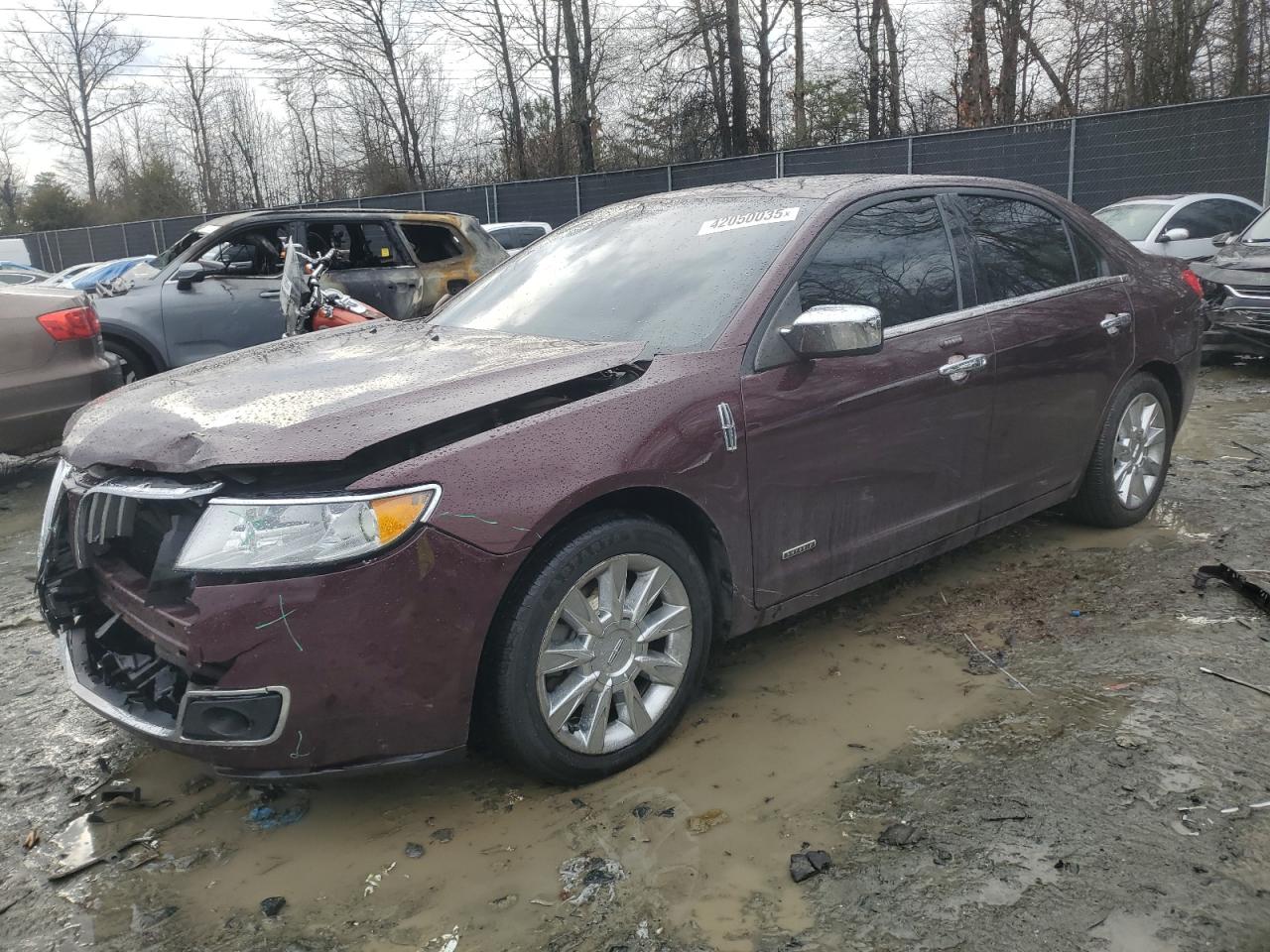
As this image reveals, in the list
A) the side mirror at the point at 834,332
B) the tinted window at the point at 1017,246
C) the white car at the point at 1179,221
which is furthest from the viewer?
the white car at the point at 1179,221

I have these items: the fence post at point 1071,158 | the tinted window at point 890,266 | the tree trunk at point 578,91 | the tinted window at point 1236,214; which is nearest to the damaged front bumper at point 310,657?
the tinted window at point 890,266

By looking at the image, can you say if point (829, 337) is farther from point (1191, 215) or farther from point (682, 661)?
point (1191, 215)

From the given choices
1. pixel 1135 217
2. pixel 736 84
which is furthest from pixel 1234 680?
pixel 736 84

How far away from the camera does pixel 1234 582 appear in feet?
12.7

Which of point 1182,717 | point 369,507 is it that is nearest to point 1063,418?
point 1182,717

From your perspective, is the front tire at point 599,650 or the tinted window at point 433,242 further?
the tinted window at point 433,242

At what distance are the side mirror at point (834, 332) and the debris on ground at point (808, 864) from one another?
4.74 ft

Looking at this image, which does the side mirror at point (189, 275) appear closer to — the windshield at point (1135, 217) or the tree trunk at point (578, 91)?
the windshield at point (1135, 217)

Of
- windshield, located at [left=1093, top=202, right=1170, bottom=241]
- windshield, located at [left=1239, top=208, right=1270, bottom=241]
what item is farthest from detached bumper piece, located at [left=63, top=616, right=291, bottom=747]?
windshield, located at [left=1093, top=202, right=1170, bottom=241]

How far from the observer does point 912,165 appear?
53.1ft

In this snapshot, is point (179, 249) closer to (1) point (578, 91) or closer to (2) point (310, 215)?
(2) point (310, 215)

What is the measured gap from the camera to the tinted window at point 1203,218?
10773mm

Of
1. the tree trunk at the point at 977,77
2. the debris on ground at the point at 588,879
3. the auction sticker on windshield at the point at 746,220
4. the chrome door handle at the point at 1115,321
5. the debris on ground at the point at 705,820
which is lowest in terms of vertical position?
the debris on ground at the point at 705,820

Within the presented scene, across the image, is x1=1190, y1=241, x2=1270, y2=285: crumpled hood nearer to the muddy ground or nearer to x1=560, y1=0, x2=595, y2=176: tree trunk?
the muddy ground
